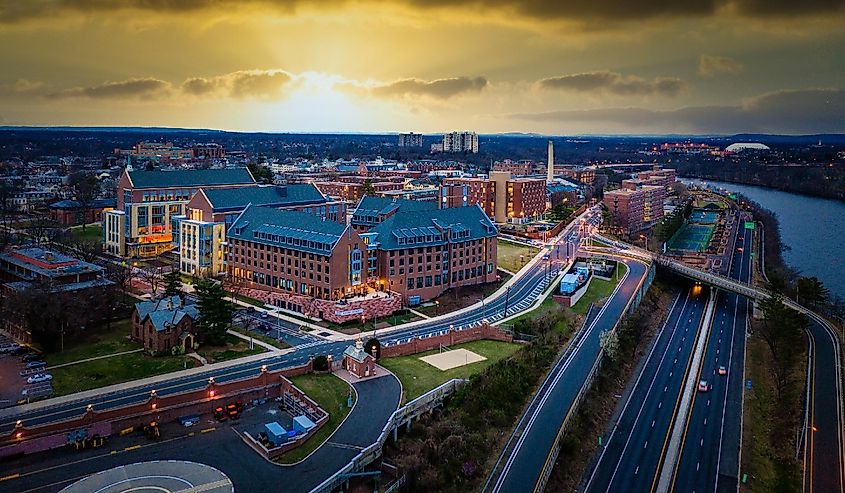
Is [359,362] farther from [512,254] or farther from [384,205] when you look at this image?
[512,254]

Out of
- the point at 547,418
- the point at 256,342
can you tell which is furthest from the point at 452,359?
the point at 256,342

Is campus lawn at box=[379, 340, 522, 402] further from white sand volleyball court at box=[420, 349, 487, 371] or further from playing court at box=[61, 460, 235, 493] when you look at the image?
playing court at box=[61, 460, 235, 493]

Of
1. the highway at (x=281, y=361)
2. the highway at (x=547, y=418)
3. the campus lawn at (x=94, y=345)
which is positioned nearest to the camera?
the highway at (x=547, y=418)

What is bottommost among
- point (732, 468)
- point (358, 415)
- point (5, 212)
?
point (732, 468)

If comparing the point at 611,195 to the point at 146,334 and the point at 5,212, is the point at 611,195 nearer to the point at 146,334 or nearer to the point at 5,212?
the point at 146,334

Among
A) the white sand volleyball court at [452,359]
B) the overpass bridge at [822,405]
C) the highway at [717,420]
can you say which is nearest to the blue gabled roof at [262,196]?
the white sand volleyball court at [452,359]

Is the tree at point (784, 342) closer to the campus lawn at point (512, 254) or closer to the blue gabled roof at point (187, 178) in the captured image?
the campus lawn at point (512, 254)

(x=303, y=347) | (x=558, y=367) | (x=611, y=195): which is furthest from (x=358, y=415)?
(x=611, y=195)
